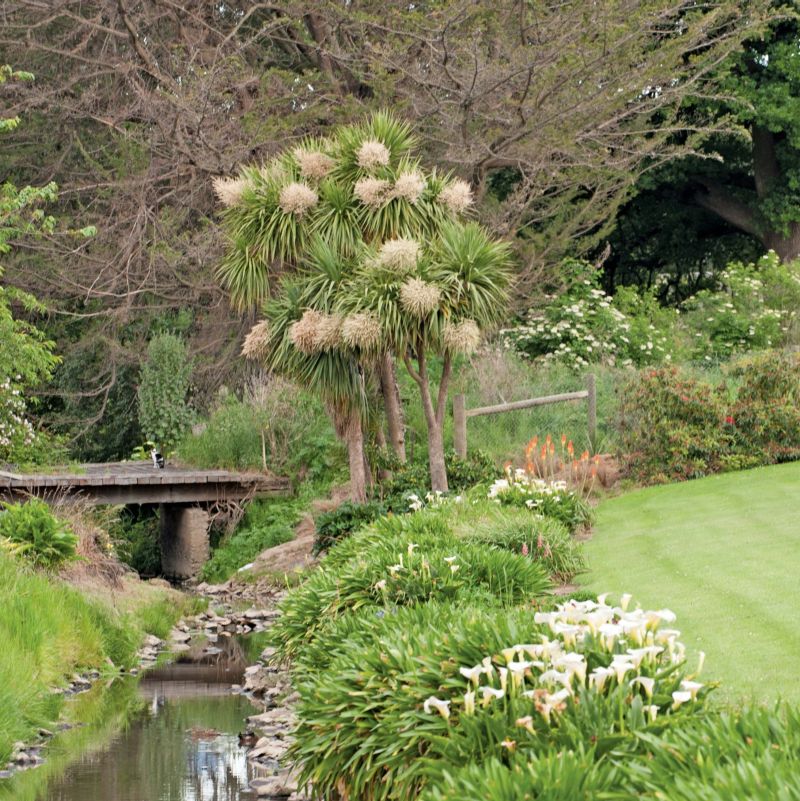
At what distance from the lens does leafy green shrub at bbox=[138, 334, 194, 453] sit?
25.4m

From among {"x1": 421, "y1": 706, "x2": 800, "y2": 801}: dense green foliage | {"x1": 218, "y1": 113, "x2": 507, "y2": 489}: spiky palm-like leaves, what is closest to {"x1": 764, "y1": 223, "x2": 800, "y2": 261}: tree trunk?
{"x1": 218, "y1": 113, "x2": 507, "y2": 489}: spiky palm-like leaves

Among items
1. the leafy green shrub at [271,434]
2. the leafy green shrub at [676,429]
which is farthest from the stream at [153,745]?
the leafy green shrub at [271,434]

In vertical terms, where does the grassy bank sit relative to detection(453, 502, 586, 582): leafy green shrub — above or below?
below

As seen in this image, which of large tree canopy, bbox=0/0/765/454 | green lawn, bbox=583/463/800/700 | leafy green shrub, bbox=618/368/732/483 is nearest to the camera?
green lawn, bbox=583/463/800/700

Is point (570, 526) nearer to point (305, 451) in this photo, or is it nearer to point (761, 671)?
point (761, 671)

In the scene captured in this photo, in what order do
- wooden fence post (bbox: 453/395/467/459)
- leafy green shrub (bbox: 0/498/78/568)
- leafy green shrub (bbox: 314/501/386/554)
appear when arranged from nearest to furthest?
1. leafy green shrub (bbox: 0/498/78/568)
2. leafy green shrub (bbox: 314/501/386/554)
3. wooden fence post (bbox: 453/395/467/459)

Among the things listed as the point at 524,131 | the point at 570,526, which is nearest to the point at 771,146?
the point at 524,131

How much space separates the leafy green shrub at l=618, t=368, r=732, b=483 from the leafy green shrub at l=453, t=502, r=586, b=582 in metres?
5.61

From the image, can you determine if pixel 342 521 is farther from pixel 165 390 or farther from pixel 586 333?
pixel 586 333

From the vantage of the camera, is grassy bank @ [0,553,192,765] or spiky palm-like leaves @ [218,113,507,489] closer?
grassy bank @ [0,553,192,765]

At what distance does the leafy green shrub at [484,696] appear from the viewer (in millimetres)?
5816

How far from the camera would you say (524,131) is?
22109 millimetres

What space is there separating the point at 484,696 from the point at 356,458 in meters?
12.1

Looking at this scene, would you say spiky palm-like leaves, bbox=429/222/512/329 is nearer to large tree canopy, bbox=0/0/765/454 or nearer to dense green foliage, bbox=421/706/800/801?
large tree canopy, bbox=0/0/765/454
